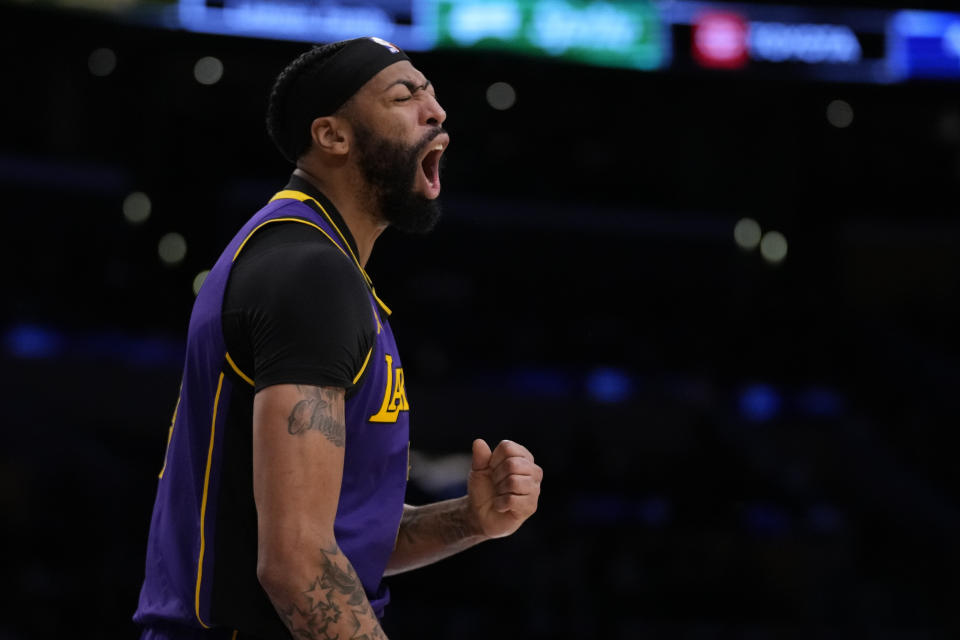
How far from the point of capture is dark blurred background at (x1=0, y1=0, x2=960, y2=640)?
9781 millimetres

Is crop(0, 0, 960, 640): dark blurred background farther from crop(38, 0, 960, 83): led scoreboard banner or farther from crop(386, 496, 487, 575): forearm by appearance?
crop(386, 496, 487, 575): forearm

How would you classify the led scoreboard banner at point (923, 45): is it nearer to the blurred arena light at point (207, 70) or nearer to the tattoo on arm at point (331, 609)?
the blurred arena light at point (207, 70)

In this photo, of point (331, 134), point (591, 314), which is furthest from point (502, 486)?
point (591, 314)

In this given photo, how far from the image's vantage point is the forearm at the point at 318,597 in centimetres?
177

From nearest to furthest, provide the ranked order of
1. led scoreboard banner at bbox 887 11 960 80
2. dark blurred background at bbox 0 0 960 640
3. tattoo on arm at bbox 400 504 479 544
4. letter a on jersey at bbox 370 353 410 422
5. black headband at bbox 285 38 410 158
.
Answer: letter a on jersey at bbox 370 353 410 422 < black headband at bbox 285 38 410 158 < tattoo on arm at bbox 400 504 479 544 < dark blurred background at bbox 0 0 960 640 < led scoreboard banner at bbox 887 11 960 80

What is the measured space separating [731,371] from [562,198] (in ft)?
15.7

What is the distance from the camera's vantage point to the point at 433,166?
2326mm

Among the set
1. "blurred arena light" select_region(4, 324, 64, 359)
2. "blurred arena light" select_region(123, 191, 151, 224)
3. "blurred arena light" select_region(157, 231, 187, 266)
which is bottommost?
"blurred arena light" select_region(4, 324, 64, 359)

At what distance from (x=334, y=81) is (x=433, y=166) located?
0.94ft

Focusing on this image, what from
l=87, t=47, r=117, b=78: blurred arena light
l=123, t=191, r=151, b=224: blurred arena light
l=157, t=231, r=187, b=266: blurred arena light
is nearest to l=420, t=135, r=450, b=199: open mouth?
l=87, t=47, r=117, b=78: blurred arena light

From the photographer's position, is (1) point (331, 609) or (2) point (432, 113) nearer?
(1) point (331, 609)

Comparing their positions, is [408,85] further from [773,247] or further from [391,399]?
[773,247]

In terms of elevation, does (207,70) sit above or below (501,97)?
above

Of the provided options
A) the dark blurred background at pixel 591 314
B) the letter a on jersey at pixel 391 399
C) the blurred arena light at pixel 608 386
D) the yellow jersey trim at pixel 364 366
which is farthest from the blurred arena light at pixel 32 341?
the yellow jersey trim at pixel 364 366
